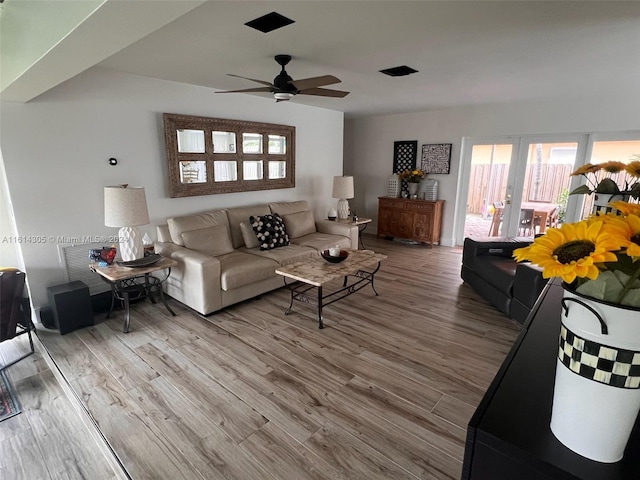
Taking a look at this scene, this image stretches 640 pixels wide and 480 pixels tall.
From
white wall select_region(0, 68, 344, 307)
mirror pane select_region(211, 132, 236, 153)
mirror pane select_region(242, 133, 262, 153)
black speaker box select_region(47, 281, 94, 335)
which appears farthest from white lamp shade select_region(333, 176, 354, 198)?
black speaker box select_region(47, 281, 94, 335)

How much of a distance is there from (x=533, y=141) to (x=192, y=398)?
5.63m

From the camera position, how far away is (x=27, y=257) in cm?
307

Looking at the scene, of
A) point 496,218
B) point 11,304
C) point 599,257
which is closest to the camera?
point 599,257

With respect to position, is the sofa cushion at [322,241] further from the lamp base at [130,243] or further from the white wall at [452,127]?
the white wall at [452,127]

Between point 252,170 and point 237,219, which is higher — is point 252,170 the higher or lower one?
the higher one

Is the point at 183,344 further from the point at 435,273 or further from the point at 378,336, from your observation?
the point at 435,273

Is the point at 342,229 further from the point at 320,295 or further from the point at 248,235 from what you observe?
the point at 320,295

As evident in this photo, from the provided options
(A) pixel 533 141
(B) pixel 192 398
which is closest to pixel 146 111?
(B) pixel 192 398

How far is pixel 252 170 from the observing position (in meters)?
4.77

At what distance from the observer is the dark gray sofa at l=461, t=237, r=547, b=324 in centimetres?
291

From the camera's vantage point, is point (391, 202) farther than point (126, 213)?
Yes

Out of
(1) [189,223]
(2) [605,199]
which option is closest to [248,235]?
(1) [189,223]

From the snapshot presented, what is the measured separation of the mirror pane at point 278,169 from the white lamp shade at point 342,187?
0.90m

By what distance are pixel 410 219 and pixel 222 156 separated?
3.58 m
